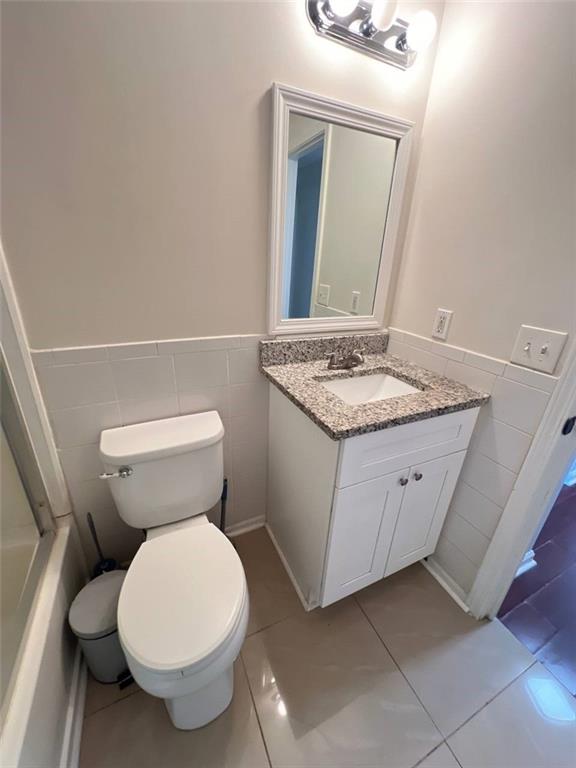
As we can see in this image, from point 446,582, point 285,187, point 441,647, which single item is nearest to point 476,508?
point 446,582

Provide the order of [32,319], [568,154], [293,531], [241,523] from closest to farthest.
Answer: [568,154], [32,319], [293,531], [241,523]

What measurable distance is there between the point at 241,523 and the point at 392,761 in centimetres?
95

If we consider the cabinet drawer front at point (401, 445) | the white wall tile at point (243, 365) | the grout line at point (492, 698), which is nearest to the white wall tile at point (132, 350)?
the white wall tile at point (243, 365)

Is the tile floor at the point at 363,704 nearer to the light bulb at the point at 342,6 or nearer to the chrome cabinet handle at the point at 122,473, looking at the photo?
the chrome cabinet handle at the point at 122,473

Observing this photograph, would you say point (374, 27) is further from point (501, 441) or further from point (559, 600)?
point (559, 600)

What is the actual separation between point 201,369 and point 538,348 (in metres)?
1.11

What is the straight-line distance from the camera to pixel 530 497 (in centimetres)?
103

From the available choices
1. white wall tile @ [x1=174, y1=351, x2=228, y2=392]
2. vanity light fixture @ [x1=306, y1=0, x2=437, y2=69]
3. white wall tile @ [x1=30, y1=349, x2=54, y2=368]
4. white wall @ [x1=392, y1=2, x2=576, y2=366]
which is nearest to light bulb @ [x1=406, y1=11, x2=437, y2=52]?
vanity light fixture @ [x1=306, y1=0, x2=437, y2=69]

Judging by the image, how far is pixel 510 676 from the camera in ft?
3.62

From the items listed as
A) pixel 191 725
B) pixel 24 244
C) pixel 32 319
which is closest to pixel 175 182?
pixel 24 244

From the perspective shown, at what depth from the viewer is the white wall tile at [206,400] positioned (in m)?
1.22

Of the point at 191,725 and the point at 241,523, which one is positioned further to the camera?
the point at 241,523

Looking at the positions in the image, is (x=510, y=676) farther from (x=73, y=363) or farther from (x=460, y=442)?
(x=73, y=363)

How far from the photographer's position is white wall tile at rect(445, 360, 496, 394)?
1.09m
